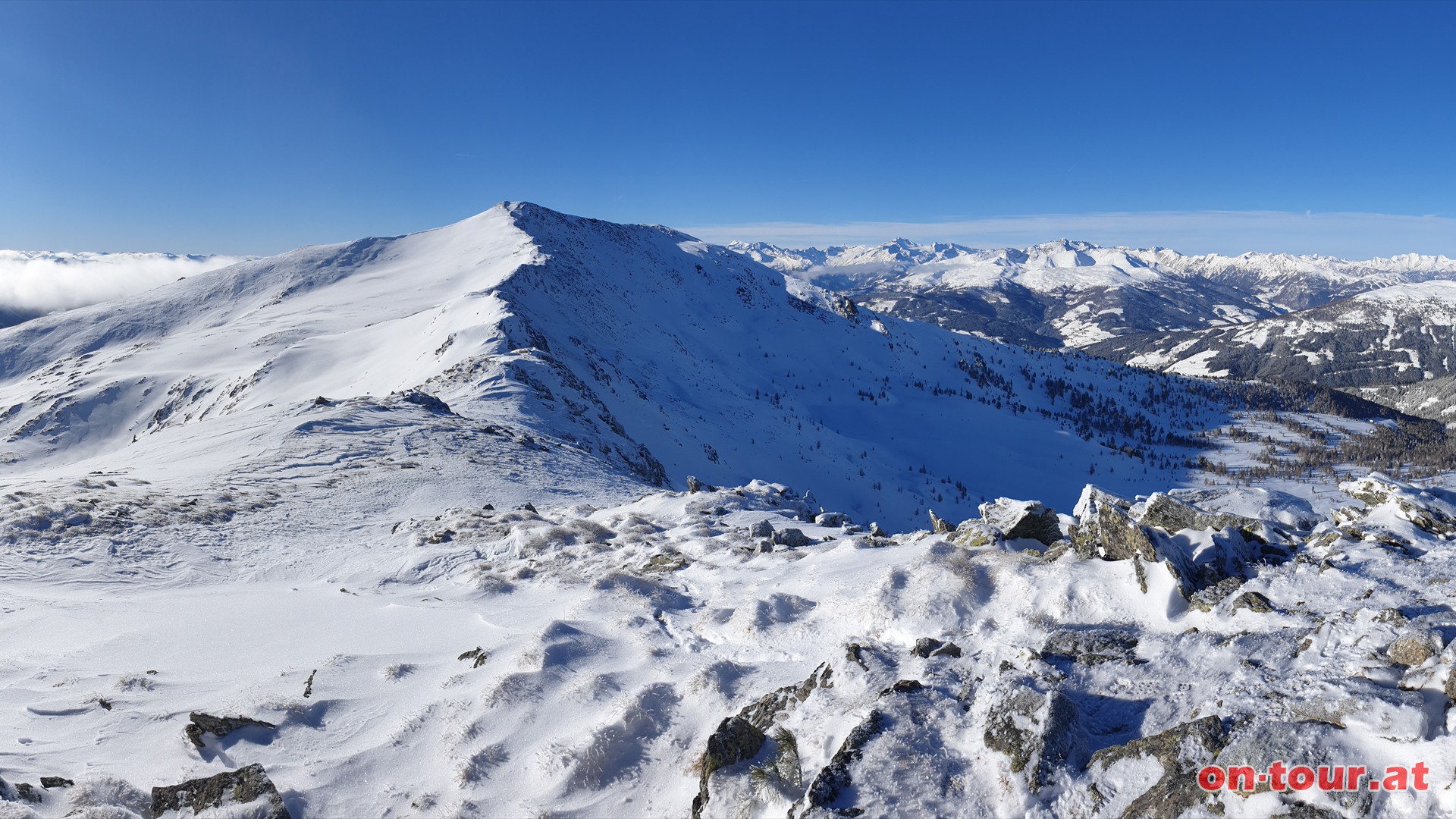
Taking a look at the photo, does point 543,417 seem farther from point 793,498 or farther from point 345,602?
point 345,602

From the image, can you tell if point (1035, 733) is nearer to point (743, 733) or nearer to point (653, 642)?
point (743, 733)

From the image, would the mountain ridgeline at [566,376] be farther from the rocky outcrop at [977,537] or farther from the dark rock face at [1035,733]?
the dark rock face at [1035,733]

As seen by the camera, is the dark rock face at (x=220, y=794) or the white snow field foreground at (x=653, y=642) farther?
the dark rock face at (x=220, y=794)

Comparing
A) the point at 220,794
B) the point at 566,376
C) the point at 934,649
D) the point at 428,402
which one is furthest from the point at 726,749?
the point at 566,376

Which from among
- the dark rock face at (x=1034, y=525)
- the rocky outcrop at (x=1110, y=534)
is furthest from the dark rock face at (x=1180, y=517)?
the dark rock face at (x=1034, y=525)

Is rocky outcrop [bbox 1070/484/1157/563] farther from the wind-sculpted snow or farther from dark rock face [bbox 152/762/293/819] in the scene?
dark rock face [bbox 152/762/293/819]

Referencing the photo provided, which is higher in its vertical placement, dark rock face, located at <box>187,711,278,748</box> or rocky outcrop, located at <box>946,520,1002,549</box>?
dark rock face, located at <box>187,711,278,748</box>
